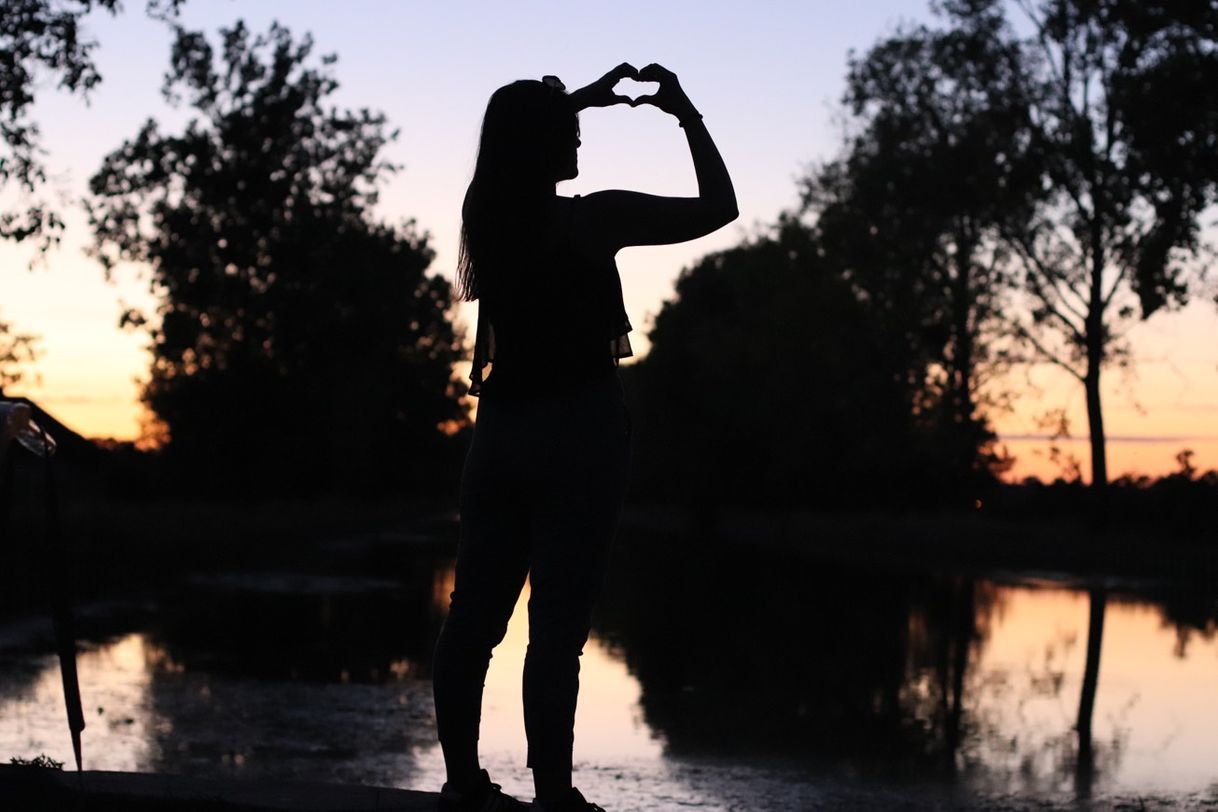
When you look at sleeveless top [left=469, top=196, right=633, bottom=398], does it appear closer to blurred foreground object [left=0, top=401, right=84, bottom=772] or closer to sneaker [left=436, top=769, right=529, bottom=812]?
sneaker [left=436, top=769, right=529, bottom=812]

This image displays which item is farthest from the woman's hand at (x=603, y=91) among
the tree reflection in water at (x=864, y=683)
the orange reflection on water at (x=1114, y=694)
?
the orange reflection on water at (x=1114, y=694)

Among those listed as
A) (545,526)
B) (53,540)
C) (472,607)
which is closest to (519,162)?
(545,526)

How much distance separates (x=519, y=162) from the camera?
4.40m

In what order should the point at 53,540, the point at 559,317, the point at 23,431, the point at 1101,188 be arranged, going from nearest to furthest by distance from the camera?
the point at 559,317
the point at 23,431
the point at 53,540
the point at 1101,188

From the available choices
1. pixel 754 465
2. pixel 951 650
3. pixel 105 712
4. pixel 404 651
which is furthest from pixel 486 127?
pixel 754 465

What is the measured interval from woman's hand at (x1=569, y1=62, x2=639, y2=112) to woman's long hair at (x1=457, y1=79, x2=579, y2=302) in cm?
3

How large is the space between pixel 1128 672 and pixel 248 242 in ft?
120

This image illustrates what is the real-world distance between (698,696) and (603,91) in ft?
26.1

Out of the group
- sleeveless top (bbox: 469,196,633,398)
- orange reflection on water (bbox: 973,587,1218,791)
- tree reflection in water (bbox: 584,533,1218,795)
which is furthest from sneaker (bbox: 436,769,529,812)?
orange reflection on water (bbox: 973,587,1218,791)

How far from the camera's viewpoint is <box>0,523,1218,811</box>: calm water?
28.5 ft

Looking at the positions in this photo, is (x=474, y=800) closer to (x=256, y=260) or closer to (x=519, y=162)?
(x=519, y=162)

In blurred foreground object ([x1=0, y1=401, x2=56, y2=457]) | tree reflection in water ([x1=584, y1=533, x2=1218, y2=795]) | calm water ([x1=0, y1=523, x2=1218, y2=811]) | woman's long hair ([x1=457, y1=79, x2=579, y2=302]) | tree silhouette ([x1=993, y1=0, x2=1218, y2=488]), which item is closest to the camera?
woman's long hair ([x1=457, y1=79, x2=579, y2=302])

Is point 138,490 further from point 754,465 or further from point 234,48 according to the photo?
point 754,465

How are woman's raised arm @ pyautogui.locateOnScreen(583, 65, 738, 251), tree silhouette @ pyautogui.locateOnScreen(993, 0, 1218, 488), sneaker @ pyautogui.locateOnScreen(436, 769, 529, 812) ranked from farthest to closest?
tree silhouette @ pyautogui.locateOnScreen(993, 0, 1218, 488) < sneaker @ pyautogui.locateOnScreen(436, 769, 529, 812) < woman's raised arm @ pyautogui.locateOnScreen(583, 65, 738, 251)
